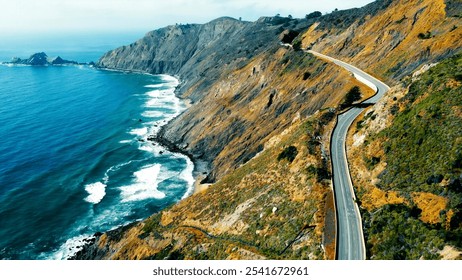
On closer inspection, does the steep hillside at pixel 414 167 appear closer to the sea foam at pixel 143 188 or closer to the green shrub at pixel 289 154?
the green shrub at pixel 289 154

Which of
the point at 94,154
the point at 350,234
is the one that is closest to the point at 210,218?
the point at 350,234

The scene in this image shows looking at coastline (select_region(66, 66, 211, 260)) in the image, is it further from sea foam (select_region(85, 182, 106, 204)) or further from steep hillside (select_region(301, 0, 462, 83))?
steep hillside (select_region(301, 0, 462, 83))

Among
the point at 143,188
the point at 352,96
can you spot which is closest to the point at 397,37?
the point at 352,96

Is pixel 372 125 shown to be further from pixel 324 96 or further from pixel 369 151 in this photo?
pixel 324 96

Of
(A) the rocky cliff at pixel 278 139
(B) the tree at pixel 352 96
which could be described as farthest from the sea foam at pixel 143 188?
(B) the tree at pixel 352 96

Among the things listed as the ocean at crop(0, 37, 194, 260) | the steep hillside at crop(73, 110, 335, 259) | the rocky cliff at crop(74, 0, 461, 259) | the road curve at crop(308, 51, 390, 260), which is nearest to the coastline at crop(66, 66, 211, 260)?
the steep hillside at crop(73, 110, 335, 259)

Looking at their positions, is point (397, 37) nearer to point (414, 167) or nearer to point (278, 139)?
point (278, 139)
